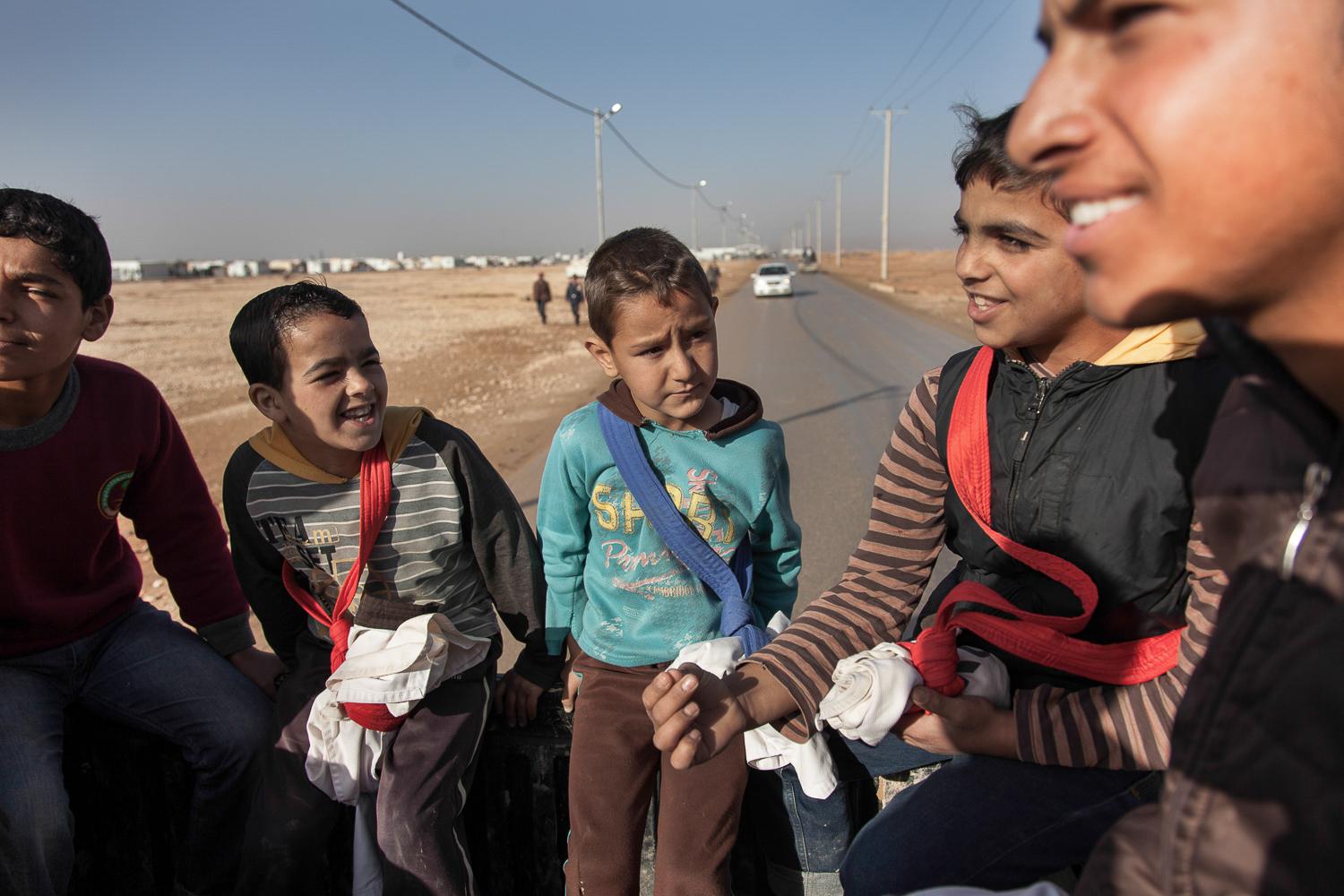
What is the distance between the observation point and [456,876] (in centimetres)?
194

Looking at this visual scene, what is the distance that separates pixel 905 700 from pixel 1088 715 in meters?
0.38

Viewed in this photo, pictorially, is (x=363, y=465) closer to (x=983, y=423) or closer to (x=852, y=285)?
(x=983, y=423)

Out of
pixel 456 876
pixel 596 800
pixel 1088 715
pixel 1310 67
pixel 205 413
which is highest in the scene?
pixel 1310 67

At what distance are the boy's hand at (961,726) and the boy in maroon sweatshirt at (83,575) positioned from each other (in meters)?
1.70

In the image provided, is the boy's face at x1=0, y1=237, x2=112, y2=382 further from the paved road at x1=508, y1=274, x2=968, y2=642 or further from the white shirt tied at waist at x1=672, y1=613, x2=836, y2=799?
the paved road at x1=508, y1=274, x2=968, y2=642

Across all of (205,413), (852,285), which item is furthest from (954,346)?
(852,285)

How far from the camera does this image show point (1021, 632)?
1.70 meters

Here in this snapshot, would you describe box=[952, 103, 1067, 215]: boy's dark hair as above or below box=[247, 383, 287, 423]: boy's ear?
above

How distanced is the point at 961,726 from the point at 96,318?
2.63 meters

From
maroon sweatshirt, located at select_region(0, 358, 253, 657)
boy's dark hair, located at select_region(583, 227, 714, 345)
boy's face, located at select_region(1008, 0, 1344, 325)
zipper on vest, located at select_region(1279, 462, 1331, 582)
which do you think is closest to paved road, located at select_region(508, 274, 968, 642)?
boy's dark hair, located at select_region(583, 227, 714, 345)

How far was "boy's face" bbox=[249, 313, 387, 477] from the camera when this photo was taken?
2.25 metres

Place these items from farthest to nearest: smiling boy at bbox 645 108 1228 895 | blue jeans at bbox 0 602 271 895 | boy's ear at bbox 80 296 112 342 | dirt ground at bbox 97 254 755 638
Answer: dirt ground at bbox 97 254 755 638 < boy's ear at bbox 80 296 112 342 < blue jeans at bbox 0 602 271 895 < smiling boy at bbox 645 108 1228 895

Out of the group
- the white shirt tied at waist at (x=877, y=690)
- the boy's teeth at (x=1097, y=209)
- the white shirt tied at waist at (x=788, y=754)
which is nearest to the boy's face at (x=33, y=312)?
the white shirt tied at waist at (x=788, y=754)

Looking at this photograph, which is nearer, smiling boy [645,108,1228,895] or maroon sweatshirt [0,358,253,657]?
smiling boy [645,108,1228,895]
